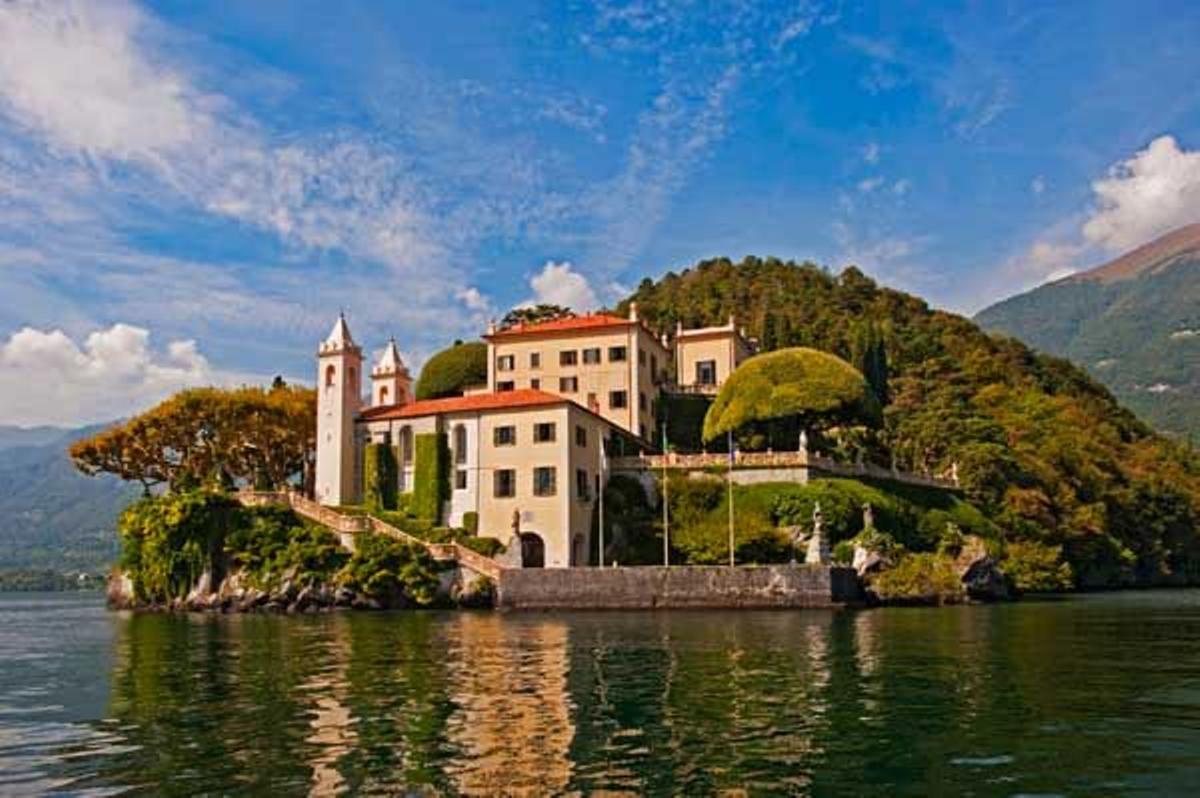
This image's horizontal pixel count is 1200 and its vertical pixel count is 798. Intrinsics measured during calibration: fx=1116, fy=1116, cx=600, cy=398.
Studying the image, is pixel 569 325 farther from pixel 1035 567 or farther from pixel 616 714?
pixel 616 714

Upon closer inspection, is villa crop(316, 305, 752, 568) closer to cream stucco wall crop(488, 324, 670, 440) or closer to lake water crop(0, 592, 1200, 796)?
cream stucco wall crop(488, 324, 670, 440)

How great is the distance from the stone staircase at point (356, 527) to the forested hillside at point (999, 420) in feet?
132

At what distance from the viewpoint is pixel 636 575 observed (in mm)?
57594

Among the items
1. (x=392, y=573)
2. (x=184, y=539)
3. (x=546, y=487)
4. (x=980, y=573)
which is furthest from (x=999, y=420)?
(x=184, y=539)

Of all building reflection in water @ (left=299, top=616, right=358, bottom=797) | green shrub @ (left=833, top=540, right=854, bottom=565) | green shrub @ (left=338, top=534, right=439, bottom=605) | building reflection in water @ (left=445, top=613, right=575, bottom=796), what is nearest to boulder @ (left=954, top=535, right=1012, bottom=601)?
green shrub @ (left=833, top=540, right=854, bottom=565)

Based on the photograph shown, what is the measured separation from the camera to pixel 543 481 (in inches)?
2628

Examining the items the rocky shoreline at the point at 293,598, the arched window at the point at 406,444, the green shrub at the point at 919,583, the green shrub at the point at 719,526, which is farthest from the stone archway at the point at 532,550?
the green shrub at the point at 919,583

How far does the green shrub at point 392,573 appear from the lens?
203 feet

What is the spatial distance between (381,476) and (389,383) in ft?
50.8

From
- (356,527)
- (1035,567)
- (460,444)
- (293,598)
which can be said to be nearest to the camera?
(293,598)

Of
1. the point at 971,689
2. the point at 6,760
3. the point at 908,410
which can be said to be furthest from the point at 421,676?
the point at 908,410

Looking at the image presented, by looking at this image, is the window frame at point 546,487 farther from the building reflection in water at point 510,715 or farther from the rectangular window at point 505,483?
the building reflection in water at point 510,715

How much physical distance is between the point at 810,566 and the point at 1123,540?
54.9m

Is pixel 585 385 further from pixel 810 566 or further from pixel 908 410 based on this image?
pixel 908 410
